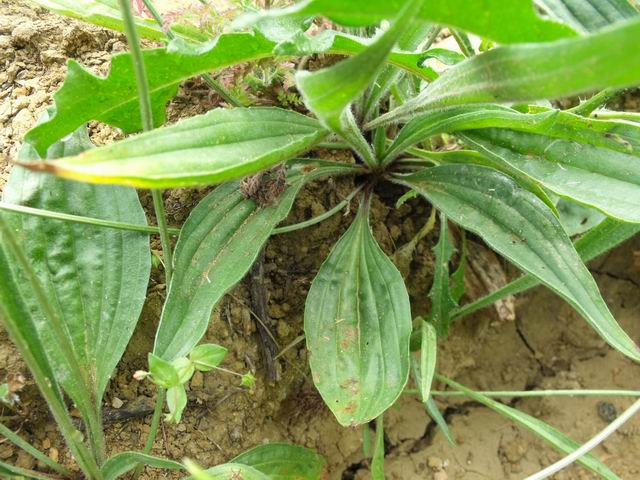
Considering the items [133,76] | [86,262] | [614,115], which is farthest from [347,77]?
[614,115]

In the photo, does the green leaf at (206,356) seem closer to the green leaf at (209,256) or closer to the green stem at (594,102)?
the green leaf at (209,256)

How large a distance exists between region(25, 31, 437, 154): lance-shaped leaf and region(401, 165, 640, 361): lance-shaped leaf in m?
0.29

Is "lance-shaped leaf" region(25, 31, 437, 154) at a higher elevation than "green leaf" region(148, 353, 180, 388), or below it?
higher

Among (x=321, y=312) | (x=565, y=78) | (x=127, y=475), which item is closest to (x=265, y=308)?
(x=321, y=312)

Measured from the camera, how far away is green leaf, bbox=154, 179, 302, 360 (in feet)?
3.56

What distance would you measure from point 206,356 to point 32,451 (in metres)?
0.37

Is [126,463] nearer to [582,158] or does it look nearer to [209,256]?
[209,256]

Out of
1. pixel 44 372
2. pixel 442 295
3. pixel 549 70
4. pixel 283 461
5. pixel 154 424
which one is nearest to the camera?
pixel 549 70

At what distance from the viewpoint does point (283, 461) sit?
134 centimetres

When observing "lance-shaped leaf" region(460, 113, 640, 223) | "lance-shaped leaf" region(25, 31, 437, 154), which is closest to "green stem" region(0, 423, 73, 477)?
"lance-shaped leaf" region(25, 31, 437, 154)

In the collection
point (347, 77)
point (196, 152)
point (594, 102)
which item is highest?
point (347, 77)

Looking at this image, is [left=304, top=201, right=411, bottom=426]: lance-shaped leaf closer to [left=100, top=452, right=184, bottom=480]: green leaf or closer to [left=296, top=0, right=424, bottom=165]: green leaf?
[left=100, top=452, right=184, bottom=480]: green leaf

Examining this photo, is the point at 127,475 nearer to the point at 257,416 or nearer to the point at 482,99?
the point at 257,416

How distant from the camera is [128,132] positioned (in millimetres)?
1277
